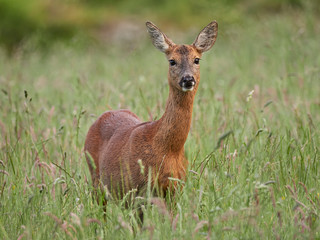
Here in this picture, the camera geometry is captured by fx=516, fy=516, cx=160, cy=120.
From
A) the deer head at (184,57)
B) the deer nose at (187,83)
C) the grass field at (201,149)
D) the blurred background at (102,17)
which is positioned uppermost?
the blurred background at (102,17)

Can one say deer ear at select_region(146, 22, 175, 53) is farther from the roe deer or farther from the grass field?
the grass field

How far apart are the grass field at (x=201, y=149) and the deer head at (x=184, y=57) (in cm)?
45

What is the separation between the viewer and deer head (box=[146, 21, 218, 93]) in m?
3.38

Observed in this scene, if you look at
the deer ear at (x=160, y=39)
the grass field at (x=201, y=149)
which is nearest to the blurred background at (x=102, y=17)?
the grass field at (x=201, y=149)

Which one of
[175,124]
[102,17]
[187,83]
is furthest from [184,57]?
[102,17]

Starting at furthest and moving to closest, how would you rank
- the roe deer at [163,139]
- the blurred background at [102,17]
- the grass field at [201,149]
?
the blurred background at [102,17] → the roe deer at [163,139] → the grass field at [201,149]

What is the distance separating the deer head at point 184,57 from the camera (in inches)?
133

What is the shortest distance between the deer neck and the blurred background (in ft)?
28.9

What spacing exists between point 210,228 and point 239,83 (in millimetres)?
4589

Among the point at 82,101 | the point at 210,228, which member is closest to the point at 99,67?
the point at 82,101

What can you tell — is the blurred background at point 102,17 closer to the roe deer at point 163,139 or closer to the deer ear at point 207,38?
the deer ear at point 207,38

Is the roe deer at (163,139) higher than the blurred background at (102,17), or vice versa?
the blurred background at (102,17)

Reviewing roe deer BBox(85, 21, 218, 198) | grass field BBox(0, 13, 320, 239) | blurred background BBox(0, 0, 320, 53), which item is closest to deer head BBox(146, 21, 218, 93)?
roe deer BBox(85, 21, 218, 198)

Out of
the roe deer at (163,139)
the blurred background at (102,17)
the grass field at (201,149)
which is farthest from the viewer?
the blurred background at (102,17)
